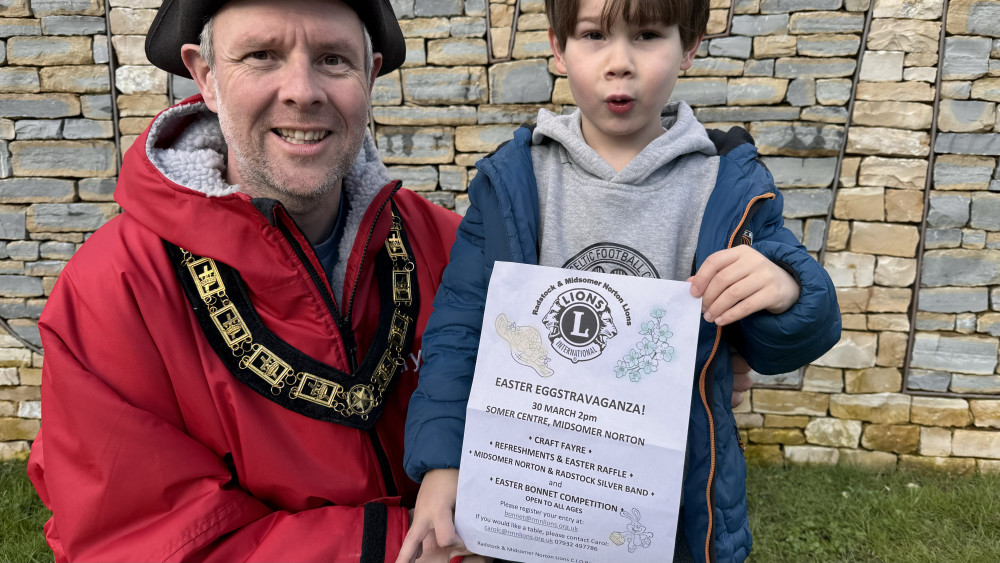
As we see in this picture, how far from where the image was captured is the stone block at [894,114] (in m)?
3.42

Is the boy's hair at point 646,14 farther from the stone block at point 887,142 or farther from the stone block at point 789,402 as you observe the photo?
the stone block at point 789,402

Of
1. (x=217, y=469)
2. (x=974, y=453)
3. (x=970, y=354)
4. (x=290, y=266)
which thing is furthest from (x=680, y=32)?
(x=974, y=453)

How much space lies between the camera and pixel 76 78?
359 cm

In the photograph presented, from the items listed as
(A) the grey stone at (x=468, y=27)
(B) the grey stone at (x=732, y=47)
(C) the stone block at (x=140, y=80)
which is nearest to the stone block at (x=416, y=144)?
(A) the grey stone at (x=468, y=27)

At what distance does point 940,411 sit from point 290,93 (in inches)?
161

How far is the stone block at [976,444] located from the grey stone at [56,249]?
221 inches

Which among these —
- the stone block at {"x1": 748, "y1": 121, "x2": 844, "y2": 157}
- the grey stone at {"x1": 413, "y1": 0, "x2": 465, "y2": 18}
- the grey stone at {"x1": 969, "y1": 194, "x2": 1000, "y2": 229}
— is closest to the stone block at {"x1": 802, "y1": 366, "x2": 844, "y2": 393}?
the grey stone at {"x1": 969, "y1": 194, "x2": 1000, "y2": 229}

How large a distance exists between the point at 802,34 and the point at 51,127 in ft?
14.7

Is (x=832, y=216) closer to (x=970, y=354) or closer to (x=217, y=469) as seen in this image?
(x=970, y=354)

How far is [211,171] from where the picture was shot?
63.7 inches

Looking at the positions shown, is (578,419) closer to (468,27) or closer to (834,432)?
(468,27)

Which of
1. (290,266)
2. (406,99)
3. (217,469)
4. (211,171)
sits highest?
(406,99)

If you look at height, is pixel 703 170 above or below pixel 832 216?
above

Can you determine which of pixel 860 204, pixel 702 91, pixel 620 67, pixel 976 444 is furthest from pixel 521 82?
pixel 976 444
